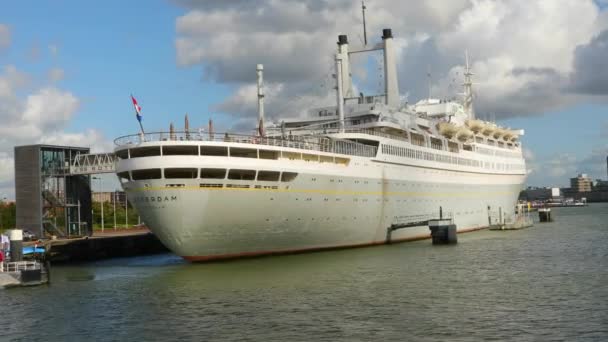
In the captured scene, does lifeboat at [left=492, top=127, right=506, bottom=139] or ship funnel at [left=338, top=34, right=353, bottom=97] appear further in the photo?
lifeboat at [left=492, top=127, right=506, bottom=139]

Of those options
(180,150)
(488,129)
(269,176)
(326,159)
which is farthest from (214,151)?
(488,129)

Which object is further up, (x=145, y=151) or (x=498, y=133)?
(x=498, y=133)

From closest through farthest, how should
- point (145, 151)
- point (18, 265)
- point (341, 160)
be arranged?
point (18, 265) < point (145, 151) < point (341, 160)

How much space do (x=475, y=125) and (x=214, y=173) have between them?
4350 centimetres

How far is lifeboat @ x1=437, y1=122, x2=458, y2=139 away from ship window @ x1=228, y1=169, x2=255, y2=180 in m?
32.2

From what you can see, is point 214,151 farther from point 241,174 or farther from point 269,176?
point 269,176

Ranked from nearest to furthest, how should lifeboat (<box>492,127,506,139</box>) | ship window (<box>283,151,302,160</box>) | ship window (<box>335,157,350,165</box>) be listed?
ship window (<box>283,151,302,160</box>), ship window (<box>335,157,350,165</box>), lifeboat (<box>492,127,506,139</box>)

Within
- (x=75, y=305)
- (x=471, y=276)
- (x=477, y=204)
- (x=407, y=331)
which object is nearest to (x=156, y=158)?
(x=75, y=305)

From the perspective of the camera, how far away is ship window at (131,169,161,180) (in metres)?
39.3

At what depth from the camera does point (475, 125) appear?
75.1 m

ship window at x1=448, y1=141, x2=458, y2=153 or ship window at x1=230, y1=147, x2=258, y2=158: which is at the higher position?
ship window at x1=448, y1=141, x2=458, y2=153

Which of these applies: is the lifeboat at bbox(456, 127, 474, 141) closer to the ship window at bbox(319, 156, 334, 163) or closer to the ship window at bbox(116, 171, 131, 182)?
the ship window at bbox(319, 156, 334, 163)

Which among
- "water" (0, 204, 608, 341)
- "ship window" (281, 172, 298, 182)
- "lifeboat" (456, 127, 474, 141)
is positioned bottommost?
"water" (0, 204, 608, 341)

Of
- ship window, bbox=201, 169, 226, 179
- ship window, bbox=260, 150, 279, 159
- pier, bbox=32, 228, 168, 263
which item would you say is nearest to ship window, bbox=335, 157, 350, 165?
ship window, bbox=260, 150, 279, 159
